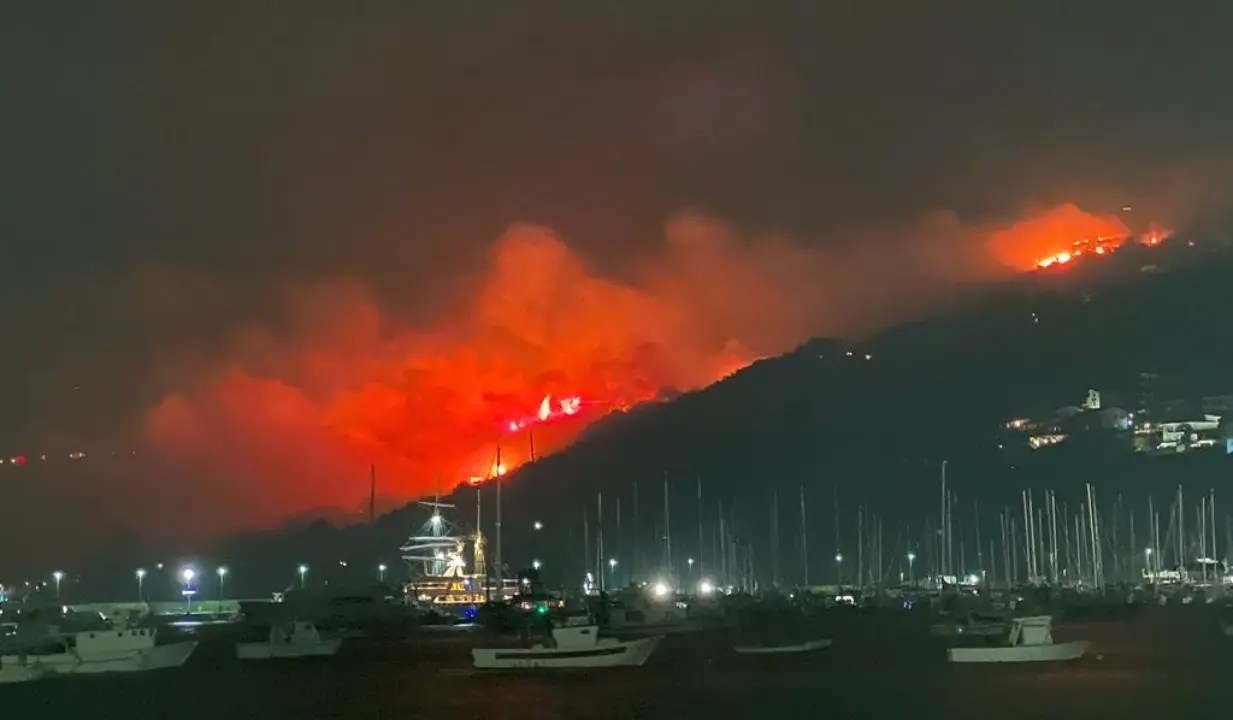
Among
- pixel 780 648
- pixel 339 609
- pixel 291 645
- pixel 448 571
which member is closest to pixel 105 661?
pixel 291 645

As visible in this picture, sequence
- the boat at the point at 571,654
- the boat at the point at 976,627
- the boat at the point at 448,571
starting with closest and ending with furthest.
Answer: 1. the boat at the point at 571,654
2. the boat at the point at 976,627
3. the boat at the point at 448,571

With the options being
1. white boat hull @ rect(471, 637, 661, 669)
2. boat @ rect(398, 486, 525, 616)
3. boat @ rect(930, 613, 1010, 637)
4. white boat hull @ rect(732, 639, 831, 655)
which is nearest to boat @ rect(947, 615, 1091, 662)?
→ boat @ rect(930, 613, 1010, 637)

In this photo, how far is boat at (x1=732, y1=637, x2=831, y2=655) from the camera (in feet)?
233

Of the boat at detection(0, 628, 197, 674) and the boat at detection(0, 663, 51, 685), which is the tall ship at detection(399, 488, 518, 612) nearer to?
the boat at detection(0, 628, 197, 674)

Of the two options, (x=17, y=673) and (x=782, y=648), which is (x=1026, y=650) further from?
(x=17, y=673)

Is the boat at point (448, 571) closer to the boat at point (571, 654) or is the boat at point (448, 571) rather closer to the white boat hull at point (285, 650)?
the white boat hull at point (285, 650)

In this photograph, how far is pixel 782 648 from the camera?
7150cm

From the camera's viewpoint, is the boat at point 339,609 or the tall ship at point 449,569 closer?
the boat at point 339,609

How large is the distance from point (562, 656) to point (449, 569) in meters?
113

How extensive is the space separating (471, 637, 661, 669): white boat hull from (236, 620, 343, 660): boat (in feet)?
75.6

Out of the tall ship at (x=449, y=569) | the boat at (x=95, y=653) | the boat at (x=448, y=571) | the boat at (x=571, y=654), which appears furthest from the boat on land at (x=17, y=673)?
the tall ship at (x=449, y=569)

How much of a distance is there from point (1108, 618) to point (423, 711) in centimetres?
6398

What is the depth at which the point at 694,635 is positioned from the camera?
91500mm

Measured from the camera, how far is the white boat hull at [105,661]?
64.1m
